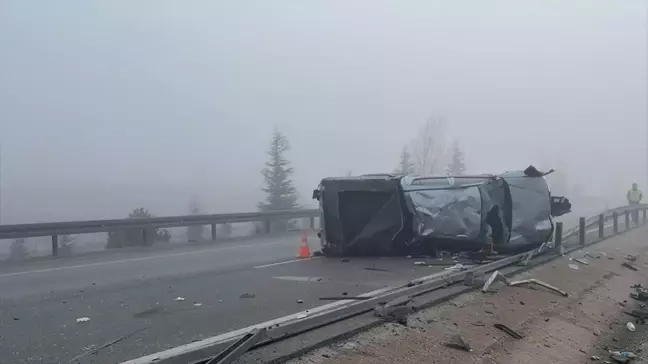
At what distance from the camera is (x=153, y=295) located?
27.1 feet

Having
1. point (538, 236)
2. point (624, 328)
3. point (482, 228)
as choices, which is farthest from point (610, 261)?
point (624, 328)

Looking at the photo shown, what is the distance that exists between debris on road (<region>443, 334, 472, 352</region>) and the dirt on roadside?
2.0 inches

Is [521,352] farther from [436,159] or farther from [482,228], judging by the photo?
[436,159]

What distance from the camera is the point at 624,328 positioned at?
8.55 meters

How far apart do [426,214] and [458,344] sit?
20.3ft

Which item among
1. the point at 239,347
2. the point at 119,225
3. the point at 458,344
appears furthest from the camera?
the point at 119,225

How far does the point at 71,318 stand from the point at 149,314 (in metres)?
0.85

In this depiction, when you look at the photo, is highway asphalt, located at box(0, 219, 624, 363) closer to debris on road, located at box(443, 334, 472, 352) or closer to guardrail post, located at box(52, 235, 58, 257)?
guardrail post, located at box(52, 235, 58, 257)

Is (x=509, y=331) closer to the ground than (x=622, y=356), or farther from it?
farther from it

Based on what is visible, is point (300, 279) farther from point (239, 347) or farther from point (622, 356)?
point (239, 347)

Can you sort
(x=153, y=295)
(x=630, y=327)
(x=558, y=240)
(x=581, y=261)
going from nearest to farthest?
(x=153, y=295) < (x=630, y=327) < (x=581, y=261) < (x=558, y=240)

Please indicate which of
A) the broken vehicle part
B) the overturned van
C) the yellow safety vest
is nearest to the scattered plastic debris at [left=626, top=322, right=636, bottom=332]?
the overturned van

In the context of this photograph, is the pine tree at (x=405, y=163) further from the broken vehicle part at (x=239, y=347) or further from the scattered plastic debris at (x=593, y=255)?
the broken vehicle part at (x=239, y=347)

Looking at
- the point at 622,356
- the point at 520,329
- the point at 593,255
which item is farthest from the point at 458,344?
the point at 593,255
